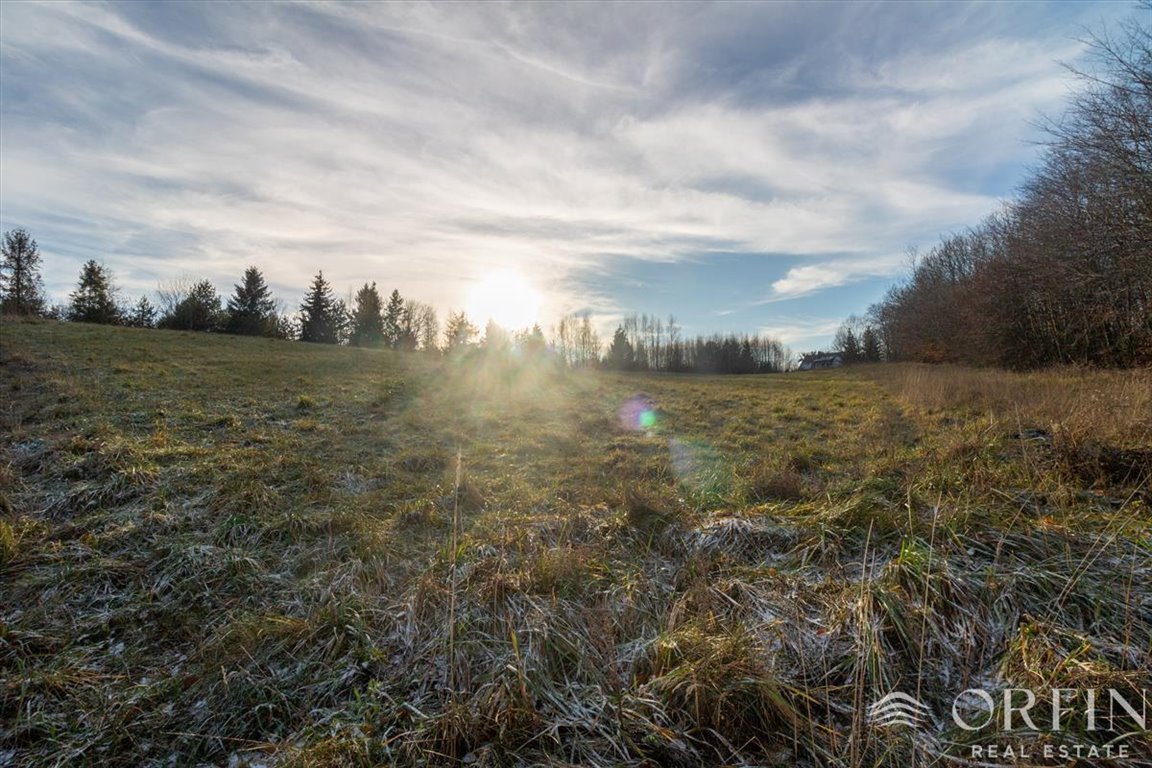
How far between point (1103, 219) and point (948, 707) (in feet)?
62.4

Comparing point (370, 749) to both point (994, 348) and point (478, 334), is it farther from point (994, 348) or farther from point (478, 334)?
point (478, 334)

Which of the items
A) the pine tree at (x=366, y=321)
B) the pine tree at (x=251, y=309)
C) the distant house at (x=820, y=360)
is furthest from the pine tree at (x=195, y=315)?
the distant house at (x=820, y=360)

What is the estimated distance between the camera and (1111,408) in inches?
247

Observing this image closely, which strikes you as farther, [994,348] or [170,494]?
[994,348]

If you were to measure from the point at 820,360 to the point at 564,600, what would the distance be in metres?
80.2

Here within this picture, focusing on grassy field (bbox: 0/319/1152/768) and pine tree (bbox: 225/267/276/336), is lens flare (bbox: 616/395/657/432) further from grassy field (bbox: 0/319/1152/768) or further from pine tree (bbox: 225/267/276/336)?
pine tree (bbox: 225/267/276/336)

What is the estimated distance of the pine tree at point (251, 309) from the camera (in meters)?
40.2

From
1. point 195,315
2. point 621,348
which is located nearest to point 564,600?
point 195,315

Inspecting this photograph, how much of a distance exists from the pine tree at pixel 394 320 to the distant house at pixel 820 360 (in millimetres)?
55830

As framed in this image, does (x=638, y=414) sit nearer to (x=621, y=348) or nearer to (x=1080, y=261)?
(x=1080, y=261)

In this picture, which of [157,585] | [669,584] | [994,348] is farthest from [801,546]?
[994,348]

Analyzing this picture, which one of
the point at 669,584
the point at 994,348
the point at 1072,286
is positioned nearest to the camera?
the point at 669,584

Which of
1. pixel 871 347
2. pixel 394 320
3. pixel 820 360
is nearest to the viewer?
pixel 394 320

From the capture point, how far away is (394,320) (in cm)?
5206
